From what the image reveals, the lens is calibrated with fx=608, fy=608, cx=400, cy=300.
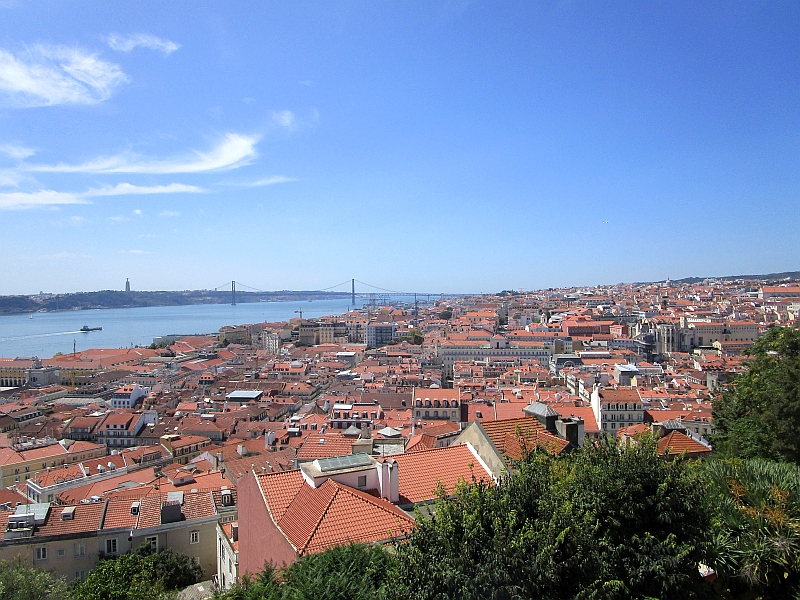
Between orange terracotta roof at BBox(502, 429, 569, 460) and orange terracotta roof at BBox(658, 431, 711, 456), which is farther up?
orange terracotta roof at BBox(502, 429, 569, 460)

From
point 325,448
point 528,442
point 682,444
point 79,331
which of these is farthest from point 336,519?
point 79,331

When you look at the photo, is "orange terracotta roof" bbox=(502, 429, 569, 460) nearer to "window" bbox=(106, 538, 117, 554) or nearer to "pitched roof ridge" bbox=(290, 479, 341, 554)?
"pitched roof ridge" bbox=(290, 479, 341, 554)

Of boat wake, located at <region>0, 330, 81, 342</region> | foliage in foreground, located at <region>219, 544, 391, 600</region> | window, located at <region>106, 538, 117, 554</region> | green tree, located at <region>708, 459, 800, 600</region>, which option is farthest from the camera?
boat wake, located at <region>0, 330, 81, 342</region>

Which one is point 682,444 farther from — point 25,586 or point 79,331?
point 79,331

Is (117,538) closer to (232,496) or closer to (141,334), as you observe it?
(232,496)

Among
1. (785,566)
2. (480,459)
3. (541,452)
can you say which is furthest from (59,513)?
(785,566)

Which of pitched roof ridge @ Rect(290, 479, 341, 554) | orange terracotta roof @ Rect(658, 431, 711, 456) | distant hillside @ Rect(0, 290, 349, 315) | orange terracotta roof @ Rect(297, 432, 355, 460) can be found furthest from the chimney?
distant hillside @ Rect(0, 290, 349, 315)
